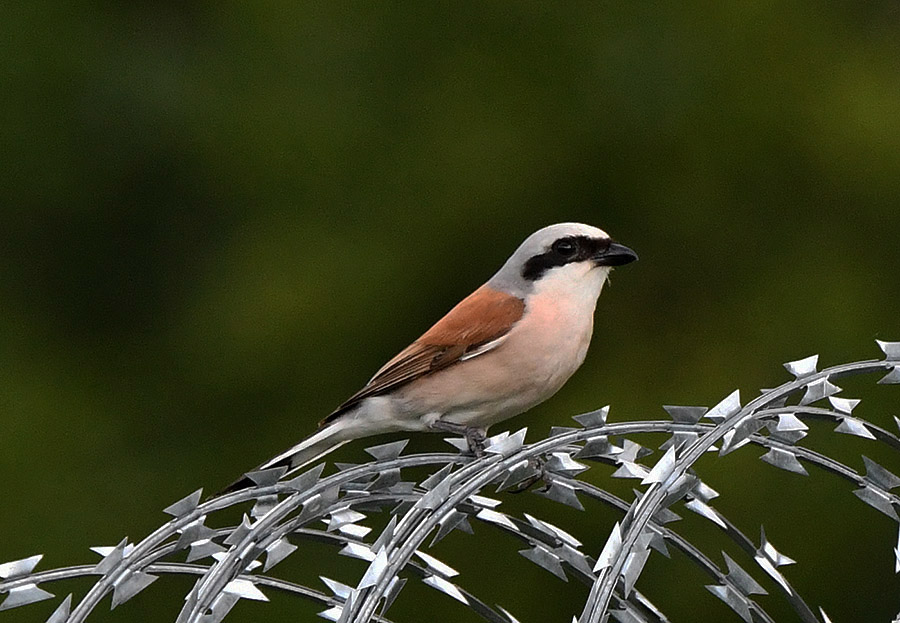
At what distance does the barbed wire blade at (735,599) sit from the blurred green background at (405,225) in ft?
10.2

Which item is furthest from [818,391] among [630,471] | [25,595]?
[25,595]

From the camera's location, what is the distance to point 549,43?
6.49 m

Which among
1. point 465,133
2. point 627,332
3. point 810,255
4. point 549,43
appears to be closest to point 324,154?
point 465,133

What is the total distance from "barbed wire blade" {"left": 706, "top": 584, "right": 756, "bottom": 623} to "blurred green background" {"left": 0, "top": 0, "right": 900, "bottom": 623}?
3.11 meters

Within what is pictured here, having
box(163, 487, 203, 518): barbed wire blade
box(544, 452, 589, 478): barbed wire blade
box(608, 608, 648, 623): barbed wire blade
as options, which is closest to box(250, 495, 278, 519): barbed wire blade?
box(163, 487, 203, 518): barbed wire blade

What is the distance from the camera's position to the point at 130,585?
2029mm

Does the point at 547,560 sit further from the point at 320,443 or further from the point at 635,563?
the point at 320,443

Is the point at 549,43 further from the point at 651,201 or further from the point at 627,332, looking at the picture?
the point at 627,332

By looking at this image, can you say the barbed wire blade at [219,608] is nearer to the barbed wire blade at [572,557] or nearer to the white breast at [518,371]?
the barbed wire blade at [572,557]

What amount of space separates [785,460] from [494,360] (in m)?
1.26

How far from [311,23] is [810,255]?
100 inches

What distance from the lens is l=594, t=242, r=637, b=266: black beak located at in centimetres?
346

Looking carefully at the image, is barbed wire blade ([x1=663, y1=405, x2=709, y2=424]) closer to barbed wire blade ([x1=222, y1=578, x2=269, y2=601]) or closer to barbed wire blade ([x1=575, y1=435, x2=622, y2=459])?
barbed wire blade ([x1=575, y1=435, x2=622, y2=459])

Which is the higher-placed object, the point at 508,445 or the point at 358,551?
the point at 508,445
